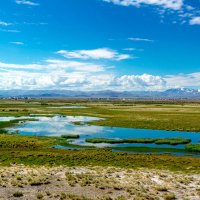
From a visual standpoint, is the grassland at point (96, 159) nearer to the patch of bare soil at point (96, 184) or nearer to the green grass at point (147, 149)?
the green grass at point (147, 149)

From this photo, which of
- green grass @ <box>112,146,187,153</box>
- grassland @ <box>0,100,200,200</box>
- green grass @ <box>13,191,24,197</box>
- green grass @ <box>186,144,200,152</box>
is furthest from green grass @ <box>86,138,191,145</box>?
green grass @ <box>13,191,24,197</box>

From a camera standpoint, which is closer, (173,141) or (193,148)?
(193,148)

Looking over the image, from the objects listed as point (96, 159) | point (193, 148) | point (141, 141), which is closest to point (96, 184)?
point (96, 159)

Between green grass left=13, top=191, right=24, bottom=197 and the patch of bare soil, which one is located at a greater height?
green grass left=13, top=191, right=24, bottom=197

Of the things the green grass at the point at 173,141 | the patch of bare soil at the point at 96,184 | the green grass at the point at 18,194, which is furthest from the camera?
the green grass at the point at 173,141

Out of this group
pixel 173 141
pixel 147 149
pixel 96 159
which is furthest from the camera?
pixel 173 141

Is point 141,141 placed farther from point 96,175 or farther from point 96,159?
point 96,175

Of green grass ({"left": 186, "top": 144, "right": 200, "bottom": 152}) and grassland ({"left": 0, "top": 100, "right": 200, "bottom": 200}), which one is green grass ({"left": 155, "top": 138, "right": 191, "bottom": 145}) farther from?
grassland ({"left": 0, "top": 100, "right": 200, "bottom": 200})

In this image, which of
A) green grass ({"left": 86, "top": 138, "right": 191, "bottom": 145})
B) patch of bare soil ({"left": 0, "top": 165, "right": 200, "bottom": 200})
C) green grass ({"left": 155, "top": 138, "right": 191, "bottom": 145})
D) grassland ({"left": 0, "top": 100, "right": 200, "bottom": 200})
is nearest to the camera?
patch of bare soil ({"left": 0, "top": 165, "right": 200, "bottom": 200})

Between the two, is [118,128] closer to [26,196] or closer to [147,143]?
[147,143]

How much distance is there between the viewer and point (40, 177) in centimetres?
3095

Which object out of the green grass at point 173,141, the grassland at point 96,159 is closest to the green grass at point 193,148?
the green grass at point 173,141

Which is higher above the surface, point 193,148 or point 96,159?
point 193,148

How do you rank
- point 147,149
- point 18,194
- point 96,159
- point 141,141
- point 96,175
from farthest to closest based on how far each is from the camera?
point 141,141 → point 147,149 → point 96,159 → point 96,175 → point 18,194
